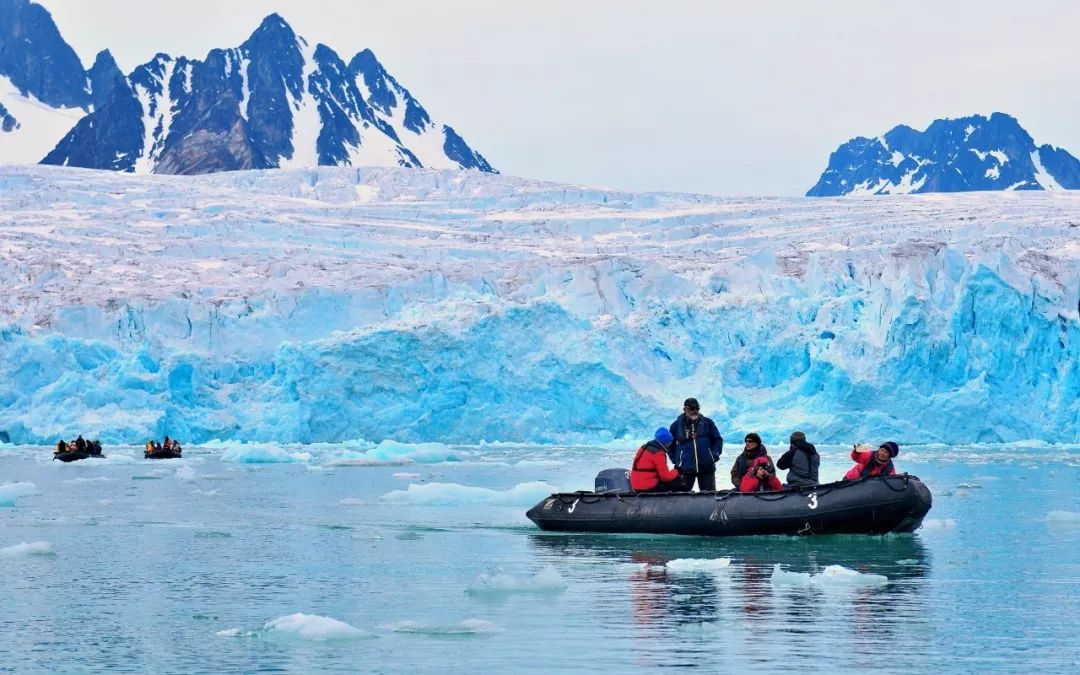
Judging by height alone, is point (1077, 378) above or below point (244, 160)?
below

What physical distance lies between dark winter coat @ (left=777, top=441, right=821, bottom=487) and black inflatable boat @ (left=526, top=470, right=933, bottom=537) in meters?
0.30

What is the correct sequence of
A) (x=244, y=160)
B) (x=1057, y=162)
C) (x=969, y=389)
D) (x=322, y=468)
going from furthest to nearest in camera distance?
(x=1057, y=162) → (x=244, y=160) → (x=969, y=389) → (x=322, y=468)

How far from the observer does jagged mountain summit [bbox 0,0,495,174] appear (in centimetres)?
13425

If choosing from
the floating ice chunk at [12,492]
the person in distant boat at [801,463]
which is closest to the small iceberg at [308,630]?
the person in distant boat at [801,463]

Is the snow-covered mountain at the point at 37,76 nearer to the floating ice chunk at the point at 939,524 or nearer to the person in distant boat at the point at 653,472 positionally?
the floating ice chunk at the point at 939,524

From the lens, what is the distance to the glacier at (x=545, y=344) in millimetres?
40594

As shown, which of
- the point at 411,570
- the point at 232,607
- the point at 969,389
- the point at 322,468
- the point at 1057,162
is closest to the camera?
the point at 232,607

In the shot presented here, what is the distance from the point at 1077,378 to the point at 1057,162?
413ft

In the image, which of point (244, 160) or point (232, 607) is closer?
point (232, 607)

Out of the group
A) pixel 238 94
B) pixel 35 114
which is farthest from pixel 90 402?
pixel 35 114

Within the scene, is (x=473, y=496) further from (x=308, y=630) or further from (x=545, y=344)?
(x=545, y=344)

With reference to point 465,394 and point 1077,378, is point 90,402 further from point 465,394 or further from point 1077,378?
point 1077,378

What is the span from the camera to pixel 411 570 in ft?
43.6

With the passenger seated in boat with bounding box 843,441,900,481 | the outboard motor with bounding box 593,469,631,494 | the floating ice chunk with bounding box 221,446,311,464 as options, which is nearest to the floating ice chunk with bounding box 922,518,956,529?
the passenger seated in boat with bounding box 843,441,900,481
